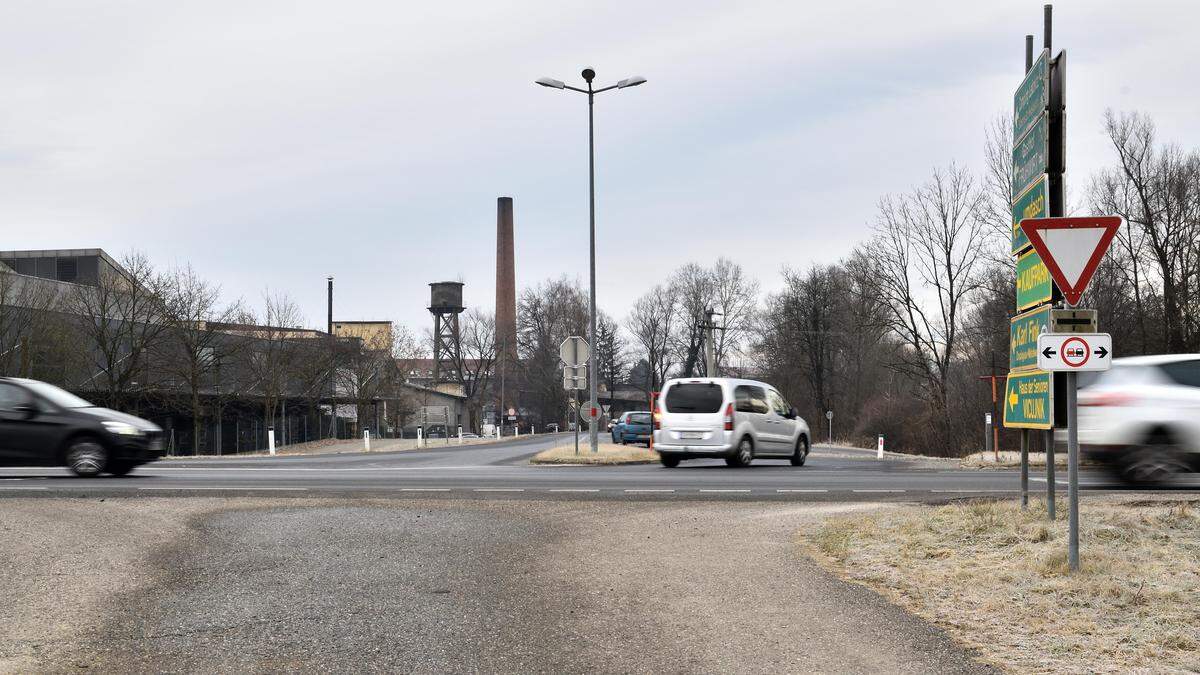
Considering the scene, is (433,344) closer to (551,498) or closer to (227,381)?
(227,381)

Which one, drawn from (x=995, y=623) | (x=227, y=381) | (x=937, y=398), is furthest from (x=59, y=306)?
(x=995, y=623)

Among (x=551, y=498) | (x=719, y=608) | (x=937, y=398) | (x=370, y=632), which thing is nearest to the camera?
(x=370, y=632)

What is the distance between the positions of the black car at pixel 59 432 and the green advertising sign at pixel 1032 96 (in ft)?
42.1

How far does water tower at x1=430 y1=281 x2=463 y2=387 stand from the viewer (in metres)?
96.7

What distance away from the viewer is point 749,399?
77.8ft

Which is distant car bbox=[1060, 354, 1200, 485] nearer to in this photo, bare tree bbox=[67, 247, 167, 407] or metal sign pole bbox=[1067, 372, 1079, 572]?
metal sign pole bbox=[1067, 372, 1079, 572]

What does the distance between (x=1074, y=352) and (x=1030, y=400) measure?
2.80 metres

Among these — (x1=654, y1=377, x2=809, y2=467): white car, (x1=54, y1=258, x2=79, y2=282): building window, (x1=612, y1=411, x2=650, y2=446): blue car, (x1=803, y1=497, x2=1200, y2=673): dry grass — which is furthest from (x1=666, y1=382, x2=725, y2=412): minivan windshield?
(x1=54, y1=258, x2=79, y2=282): building window

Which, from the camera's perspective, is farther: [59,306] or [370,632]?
[59,306]

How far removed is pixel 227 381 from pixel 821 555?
5287 cm

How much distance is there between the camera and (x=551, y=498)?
48.6 feet

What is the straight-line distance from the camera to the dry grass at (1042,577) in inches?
246

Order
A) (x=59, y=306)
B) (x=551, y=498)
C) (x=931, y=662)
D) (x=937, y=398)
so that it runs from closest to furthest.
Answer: (x=931, y=662)
(x=551, y=498)
(x=59, y=306)
(x=937, y=398)

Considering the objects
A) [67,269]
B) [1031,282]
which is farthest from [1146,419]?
[67,269]
